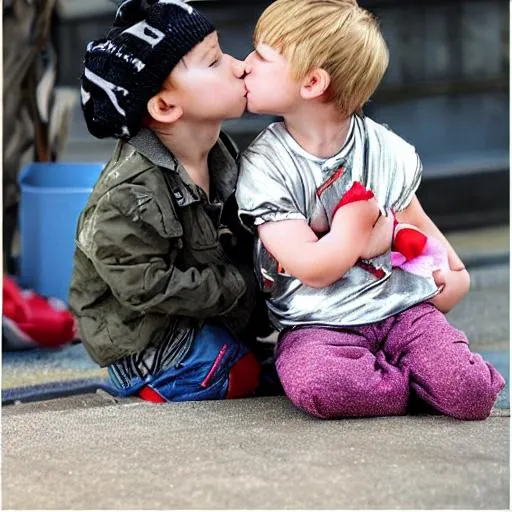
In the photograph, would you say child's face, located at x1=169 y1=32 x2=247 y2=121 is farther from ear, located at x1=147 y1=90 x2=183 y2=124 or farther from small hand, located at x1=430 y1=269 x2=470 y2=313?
small hand, located at x1=430 y1=269 x2=470 y2=313

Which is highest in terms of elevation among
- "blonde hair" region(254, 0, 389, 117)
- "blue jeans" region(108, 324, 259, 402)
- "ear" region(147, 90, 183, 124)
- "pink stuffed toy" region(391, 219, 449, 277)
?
"blonde hair" region(254, 0, 389, 117)

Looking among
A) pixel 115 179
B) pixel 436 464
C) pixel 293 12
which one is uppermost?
pixel 293 12

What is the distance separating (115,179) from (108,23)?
9.53 ft

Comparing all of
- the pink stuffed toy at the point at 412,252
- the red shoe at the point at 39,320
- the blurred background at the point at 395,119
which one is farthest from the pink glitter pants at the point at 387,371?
the blurred background at the point at 395,119

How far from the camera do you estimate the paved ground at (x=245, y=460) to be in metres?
1.71

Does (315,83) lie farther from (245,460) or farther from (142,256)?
(245,460)

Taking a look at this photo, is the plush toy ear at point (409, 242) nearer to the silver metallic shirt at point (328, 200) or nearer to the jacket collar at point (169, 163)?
the silver metallic shirt at point (328, 200)

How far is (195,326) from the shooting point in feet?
7.79

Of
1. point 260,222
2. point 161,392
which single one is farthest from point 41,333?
point 260,222

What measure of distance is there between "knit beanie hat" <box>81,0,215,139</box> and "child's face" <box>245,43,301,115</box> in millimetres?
123

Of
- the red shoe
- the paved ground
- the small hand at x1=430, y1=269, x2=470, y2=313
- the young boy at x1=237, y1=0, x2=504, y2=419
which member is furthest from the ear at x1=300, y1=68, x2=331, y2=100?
the red shoe

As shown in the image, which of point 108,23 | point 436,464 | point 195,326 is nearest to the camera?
point 436,464

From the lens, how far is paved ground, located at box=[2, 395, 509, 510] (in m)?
1.71

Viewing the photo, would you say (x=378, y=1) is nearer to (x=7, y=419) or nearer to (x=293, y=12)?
(x=293, y=12)
